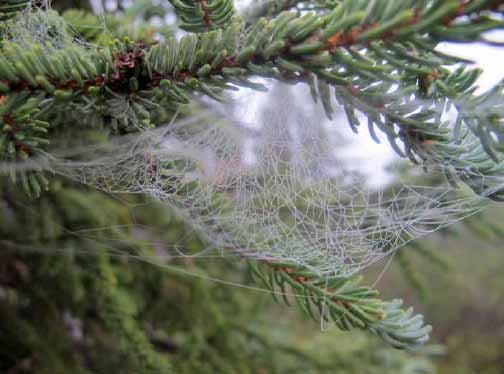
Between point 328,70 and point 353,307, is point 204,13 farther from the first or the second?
point 353,307

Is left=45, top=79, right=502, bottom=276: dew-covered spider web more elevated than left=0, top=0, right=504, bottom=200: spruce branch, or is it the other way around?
left=0, top=0, right=504, bottom=200: spruce branch

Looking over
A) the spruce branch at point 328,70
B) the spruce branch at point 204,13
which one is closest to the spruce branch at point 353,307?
the spruce branch at point 328,70

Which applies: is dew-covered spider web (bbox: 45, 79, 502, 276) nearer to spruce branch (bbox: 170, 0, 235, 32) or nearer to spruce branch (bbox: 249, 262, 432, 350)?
spruce branch (bbox: 249, 262, 432, 350)

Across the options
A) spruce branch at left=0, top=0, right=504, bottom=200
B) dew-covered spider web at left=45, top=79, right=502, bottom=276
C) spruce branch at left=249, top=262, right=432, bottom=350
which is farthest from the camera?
dew-covered spider web at left=45, top=79, right=502, bottom=276

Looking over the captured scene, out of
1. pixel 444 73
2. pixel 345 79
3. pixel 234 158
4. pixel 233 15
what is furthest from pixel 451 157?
pixel 234 158

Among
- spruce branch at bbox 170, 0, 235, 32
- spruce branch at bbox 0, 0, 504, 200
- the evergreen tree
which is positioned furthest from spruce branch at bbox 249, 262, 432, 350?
spruce branch at bbox 170, 0, 235, 32

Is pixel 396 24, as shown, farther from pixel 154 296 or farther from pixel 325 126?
pixel 154 296

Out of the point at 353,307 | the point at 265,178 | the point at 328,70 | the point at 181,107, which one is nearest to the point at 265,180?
the point at 265,178

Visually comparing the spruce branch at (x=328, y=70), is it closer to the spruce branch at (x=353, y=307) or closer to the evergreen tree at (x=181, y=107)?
the evergreen tree at (x=181, y=107)
